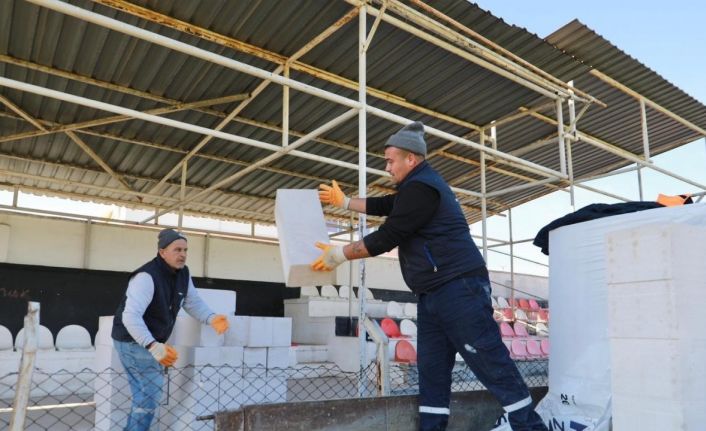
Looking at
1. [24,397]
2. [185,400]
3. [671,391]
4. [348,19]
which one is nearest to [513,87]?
[348,19]

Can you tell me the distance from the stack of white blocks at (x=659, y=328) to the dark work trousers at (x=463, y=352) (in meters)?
0.64

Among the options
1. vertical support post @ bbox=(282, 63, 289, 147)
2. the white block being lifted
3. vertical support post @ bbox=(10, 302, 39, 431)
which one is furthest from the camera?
vertical support post @ bbox=(282, 63, 289, 147)

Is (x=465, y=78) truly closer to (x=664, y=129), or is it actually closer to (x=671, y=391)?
(x=664, y=129)

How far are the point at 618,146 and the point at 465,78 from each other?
5.19 m

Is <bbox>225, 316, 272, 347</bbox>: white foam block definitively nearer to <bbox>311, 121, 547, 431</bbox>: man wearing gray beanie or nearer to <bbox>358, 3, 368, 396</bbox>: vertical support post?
<bbox>358, 3, 368, 396</bbox>: vertical support post

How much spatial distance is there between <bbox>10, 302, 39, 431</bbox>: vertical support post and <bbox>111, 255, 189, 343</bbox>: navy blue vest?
4.47 ft

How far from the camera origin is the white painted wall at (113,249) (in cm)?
1165

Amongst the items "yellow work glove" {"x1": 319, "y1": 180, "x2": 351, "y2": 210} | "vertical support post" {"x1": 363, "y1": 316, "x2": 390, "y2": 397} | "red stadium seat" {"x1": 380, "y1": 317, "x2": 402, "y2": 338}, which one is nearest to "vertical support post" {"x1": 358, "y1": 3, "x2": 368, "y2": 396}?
"vertical support post" {"x1": 363, "y1": 316, "x2": 390, "y2": 397}

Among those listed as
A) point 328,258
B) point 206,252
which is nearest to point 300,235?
point 328,258

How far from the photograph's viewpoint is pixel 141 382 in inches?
155

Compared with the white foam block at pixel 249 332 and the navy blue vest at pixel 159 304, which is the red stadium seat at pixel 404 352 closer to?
the white foam block at pixel 249 332

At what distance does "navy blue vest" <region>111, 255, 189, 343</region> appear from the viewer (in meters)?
4.02

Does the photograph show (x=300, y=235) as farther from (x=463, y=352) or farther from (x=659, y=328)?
(x=659, y=328)

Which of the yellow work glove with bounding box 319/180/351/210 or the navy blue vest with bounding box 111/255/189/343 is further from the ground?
the yellow work glove with bounding box 319/180/351/210
